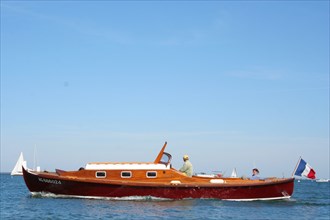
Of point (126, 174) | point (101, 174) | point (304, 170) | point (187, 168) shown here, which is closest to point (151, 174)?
point (126, 174)

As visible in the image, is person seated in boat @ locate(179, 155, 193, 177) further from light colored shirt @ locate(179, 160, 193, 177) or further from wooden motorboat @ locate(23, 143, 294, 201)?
wooden motorboat @ locate(23, 143, 294, 201)

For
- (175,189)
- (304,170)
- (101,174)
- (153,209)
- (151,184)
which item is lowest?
(153,209)

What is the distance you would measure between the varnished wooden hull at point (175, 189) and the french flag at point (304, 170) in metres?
1.08

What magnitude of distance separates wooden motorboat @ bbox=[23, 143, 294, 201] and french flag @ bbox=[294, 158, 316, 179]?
3.54ft

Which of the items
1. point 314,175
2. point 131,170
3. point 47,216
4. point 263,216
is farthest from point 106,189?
point 314,175

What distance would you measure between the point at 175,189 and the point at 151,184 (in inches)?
59.8

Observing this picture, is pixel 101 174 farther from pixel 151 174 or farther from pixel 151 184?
pixel 151 184

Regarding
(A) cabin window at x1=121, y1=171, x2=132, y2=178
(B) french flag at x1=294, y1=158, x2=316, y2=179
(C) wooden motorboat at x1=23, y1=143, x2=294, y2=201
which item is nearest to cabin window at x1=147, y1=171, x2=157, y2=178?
(C) wooden motorboat at x1=23, y1=143, x2=294, y2=201

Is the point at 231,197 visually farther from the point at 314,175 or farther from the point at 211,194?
the point at 314,175

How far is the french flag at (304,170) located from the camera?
3178cm

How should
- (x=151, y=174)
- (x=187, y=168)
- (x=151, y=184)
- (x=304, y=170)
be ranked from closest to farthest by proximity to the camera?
(x=151, y=184) < (x=151, y=174) < (x=187, y=168) < (x=304, y=170)

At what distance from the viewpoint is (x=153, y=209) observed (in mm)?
26844

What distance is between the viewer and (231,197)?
101ft

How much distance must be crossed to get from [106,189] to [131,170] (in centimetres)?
195
